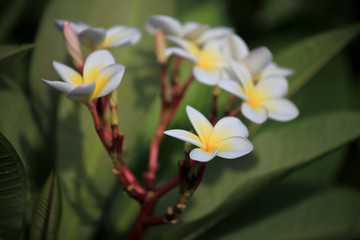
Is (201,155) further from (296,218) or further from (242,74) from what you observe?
(296,218)

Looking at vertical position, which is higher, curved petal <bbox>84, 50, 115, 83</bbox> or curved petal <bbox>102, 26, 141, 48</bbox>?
curved petal <bbox>102, 26, 141, 48</bbox>

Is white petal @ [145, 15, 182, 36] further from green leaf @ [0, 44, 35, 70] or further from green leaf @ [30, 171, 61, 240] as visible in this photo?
green leaf @ [30, 171, 61, 240]

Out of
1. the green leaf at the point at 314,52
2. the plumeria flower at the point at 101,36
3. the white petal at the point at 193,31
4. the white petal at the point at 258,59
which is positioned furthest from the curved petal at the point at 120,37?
the green leaf at the point at 314,52

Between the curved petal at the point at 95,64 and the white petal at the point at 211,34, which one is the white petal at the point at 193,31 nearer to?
the white petal at the point at 211,34

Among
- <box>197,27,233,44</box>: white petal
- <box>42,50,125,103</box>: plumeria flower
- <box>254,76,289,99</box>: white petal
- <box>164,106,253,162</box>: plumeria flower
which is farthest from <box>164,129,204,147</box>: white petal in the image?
<box>197,27,233,44</box>: white petal

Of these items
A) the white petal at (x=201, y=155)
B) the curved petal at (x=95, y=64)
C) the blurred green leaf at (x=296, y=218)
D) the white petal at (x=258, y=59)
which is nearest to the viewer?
the white petal at (x=201, y=155)

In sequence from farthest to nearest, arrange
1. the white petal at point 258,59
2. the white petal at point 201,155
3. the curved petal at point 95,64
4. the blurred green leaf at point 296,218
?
the blurred green leaf at point 296,218
the white petal at point 258,59
the curved petal at point 95,64
the white petal at point 201,155

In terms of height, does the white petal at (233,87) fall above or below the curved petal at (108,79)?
above

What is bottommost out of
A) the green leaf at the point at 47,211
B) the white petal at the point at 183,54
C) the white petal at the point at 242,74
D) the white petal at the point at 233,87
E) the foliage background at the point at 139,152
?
the green leaf at the point at 47,211
